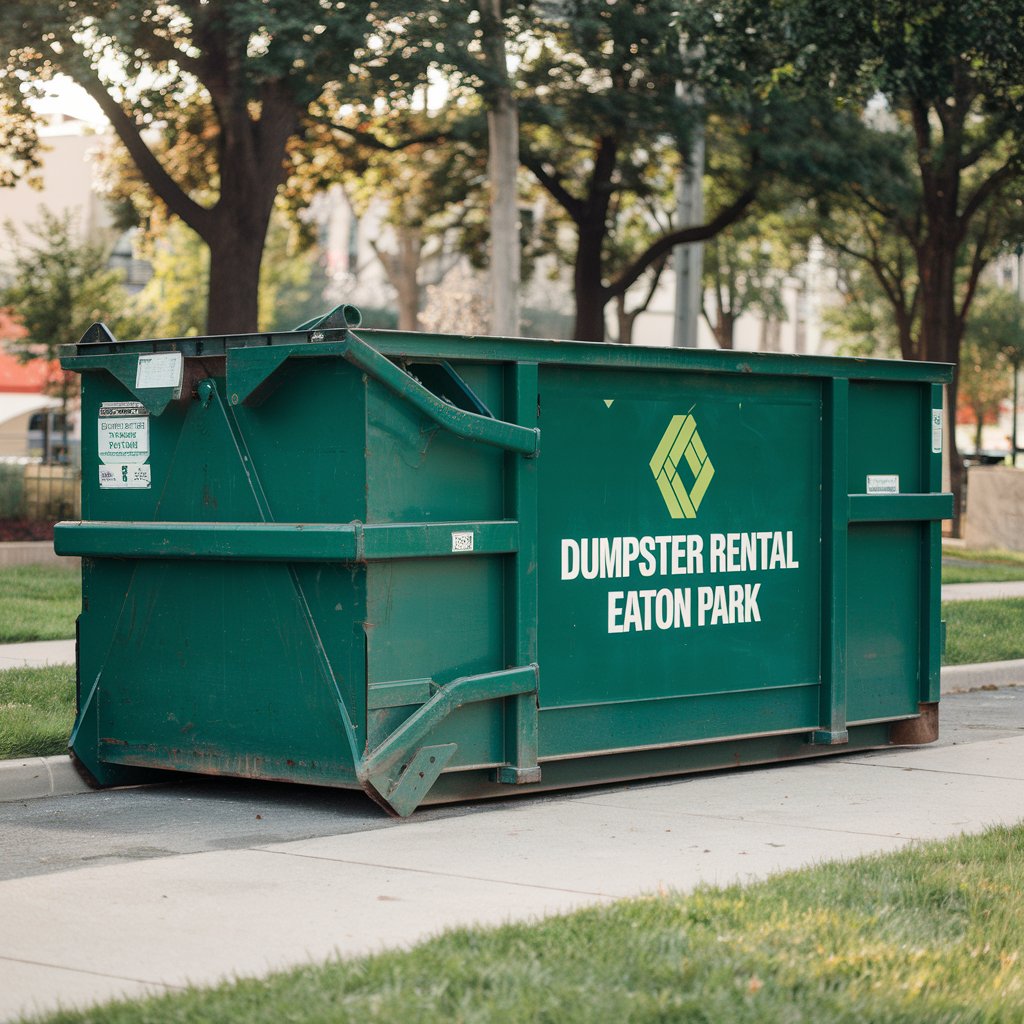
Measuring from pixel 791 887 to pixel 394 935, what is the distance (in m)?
1.32

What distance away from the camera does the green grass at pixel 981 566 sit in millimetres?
20534

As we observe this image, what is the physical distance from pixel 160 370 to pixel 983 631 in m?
8.91

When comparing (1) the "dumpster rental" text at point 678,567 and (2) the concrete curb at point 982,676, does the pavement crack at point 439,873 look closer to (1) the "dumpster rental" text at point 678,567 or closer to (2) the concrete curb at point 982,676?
(1) the "dumpster rental" text at point 678,567

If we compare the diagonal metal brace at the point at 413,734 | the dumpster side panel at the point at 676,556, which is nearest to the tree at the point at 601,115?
the dumpster side panel at the point at 676,556

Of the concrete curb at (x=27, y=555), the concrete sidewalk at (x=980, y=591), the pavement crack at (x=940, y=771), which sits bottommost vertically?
the pavement crack at (x=940, y=771)

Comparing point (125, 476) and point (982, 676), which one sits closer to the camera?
point (125, 476)

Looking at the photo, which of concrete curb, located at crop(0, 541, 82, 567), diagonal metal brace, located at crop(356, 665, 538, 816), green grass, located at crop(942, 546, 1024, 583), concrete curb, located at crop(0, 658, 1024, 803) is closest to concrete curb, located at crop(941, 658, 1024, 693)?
diagonal metal brace, located at crop(356, 665, 538, 816)

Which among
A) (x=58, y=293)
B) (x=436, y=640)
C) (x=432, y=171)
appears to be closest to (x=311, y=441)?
(x=436, y=640)

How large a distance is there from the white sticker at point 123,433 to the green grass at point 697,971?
3.60m

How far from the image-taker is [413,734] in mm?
7168

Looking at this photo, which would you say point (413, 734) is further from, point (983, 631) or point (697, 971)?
point (983, 631)

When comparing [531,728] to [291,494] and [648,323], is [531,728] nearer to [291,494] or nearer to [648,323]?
[291,494]

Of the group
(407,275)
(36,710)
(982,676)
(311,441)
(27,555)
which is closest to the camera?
(311,441)

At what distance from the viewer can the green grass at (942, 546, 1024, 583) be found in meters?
20.5
